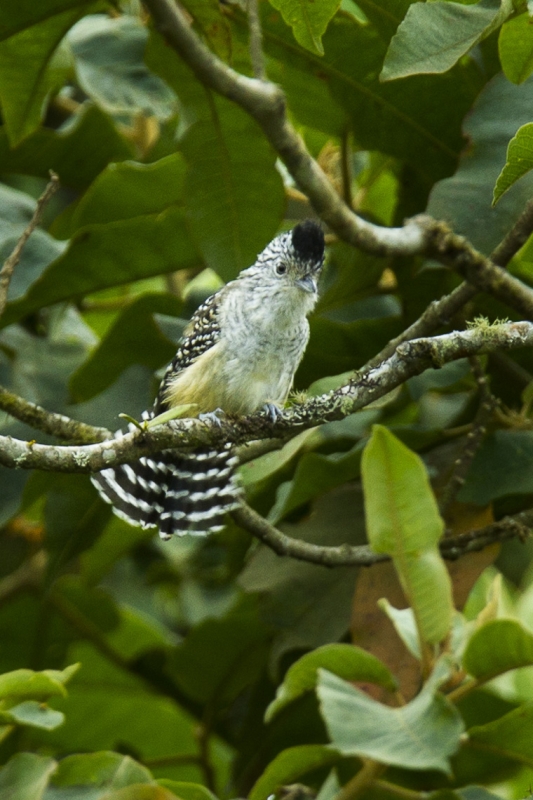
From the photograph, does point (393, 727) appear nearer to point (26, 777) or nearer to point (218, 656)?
point (26, 777)

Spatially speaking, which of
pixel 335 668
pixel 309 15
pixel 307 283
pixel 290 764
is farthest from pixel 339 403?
pixel 307 283

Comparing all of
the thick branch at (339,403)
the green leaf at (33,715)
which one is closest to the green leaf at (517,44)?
the thick branch at (339,403)

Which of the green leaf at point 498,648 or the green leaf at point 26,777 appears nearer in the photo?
the green leaf at point 498,648

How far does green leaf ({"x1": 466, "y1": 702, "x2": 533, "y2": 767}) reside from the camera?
2.35 metres

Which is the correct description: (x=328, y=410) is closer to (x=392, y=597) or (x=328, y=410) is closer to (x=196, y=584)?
(x=392, y=597)

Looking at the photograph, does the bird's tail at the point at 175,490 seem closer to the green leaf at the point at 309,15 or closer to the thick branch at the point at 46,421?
the thick branch at the point at 46,421

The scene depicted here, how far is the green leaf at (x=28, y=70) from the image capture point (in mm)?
3225

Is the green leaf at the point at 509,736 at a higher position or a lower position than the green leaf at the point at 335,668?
lower

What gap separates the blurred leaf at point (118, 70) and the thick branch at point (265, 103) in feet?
4.58

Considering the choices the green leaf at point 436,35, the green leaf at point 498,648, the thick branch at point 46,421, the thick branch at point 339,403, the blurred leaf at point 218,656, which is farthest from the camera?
the blurred leaf at point 218,656

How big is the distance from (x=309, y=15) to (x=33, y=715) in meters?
1.83

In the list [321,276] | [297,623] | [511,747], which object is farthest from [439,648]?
[321,276]

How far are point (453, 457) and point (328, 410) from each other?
108cm

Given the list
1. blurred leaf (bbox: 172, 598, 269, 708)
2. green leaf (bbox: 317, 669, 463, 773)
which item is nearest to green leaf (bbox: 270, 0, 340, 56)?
Result: green leaf (bbox: 317, 669, 463, 773)
